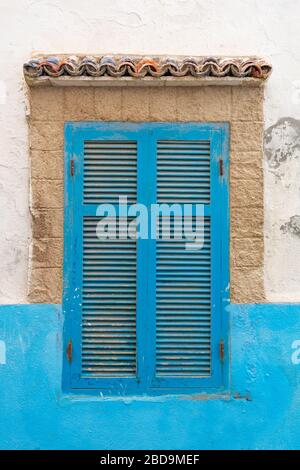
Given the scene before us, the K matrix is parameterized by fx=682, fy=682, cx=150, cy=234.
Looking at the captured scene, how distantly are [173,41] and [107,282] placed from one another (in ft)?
6.00

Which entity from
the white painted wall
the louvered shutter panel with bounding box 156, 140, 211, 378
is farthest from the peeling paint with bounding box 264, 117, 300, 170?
the louvered shutter panel with bounding box 156, 140, 211, 378

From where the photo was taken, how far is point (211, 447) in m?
4.82

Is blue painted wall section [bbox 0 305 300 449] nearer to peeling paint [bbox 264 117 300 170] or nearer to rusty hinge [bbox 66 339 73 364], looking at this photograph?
rusty hinge [bbox 66 339 73 364]

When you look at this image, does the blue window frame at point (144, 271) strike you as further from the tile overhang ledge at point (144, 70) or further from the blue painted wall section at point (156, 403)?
the tile overhang ledge at point (144, 70)

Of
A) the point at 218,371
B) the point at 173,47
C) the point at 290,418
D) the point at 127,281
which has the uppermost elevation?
the point at 173,47

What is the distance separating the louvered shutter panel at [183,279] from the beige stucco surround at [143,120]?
0.64ft

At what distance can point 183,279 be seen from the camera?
16.1ft

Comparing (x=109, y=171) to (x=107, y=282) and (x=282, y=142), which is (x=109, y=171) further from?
(x=282, y=142)

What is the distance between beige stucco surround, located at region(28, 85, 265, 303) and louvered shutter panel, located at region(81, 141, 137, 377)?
0.70 ft

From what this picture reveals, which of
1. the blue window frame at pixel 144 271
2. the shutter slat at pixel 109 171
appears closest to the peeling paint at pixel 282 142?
the blue window frame at pixel 144 271

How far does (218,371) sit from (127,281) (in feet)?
2.99

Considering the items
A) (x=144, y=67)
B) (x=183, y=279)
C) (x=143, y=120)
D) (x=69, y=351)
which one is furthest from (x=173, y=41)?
(x=69, y=351)
